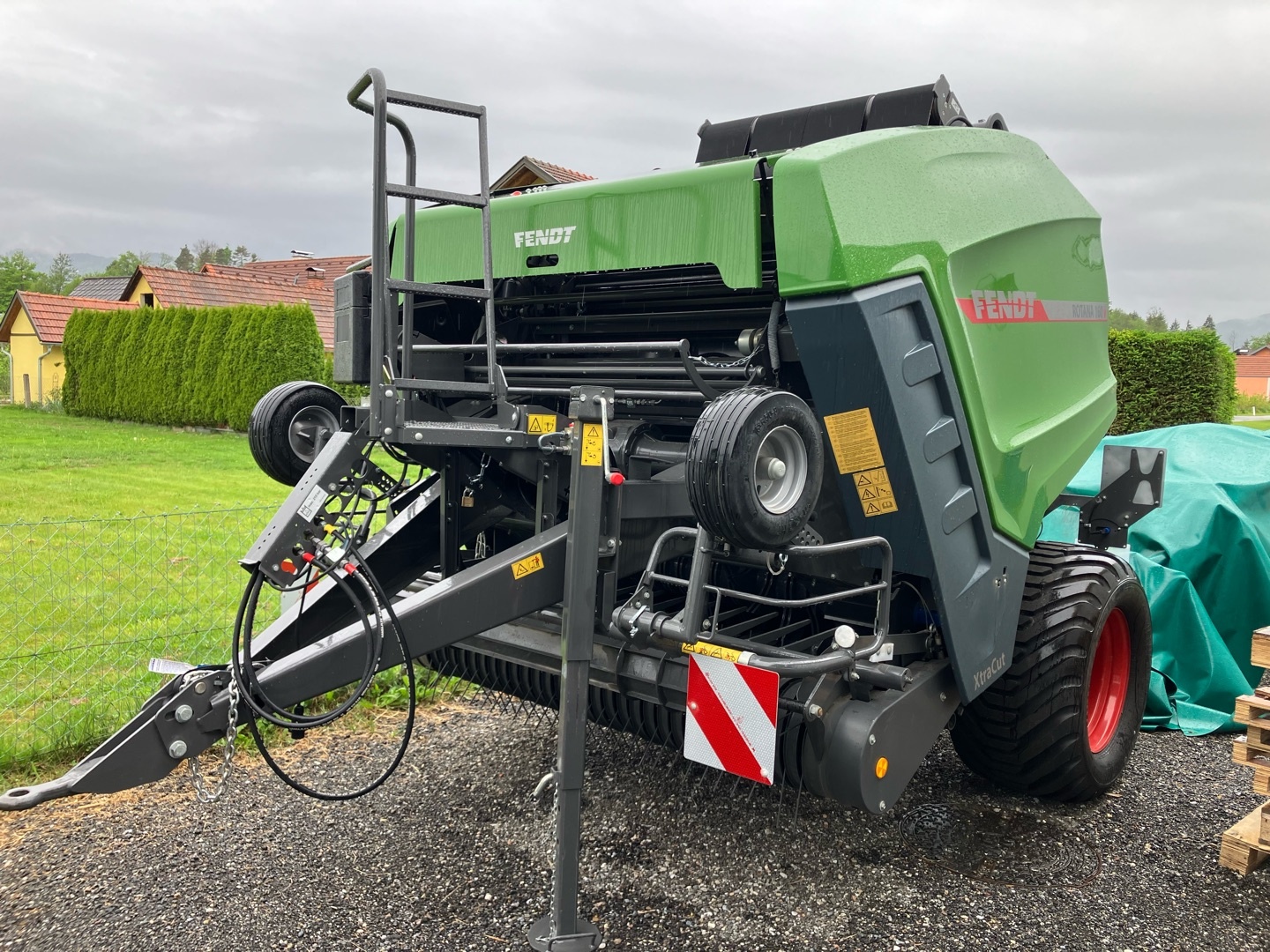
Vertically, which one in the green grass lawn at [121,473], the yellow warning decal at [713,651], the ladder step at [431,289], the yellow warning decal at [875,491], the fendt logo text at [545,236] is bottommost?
the green grass lawn at [121,473]

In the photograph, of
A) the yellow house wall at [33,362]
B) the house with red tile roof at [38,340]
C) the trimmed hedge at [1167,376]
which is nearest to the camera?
the trimmed hedge at [1167,376]

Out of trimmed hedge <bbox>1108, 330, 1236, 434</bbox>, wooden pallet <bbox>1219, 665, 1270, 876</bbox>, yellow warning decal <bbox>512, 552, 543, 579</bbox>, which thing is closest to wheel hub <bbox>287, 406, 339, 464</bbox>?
yellow warning decal <bbox>512, 552, 543, 579</bbox>

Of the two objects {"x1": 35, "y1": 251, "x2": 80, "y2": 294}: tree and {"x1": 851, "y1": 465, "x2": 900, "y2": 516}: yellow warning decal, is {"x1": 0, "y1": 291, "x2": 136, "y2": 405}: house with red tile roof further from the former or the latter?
{"x1": 35, "y1": 251, "x2": 80, "y2": 294}: tree

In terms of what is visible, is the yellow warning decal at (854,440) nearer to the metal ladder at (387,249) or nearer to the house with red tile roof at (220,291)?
the metal ladder at (387,249)

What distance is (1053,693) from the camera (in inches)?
140

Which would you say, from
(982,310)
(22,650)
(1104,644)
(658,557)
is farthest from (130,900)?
(1104,644)

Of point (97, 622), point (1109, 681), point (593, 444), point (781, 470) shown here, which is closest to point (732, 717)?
point (781, 470)

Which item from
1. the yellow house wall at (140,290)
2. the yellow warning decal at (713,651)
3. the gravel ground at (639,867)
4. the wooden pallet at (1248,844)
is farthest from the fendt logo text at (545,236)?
the yellow house wall at (140,290)

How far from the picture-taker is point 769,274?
3.21 metres

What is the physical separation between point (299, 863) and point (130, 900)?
0.49 meters

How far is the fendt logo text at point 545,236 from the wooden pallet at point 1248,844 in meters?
2.92

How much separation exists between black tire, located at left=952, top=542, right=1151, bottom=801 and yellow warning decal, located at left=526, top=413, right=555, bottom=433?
1.77 meters

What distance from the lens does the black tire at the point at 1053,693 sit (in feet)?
11.7

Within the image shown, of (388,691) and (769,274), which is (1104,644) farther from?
(388,691)
